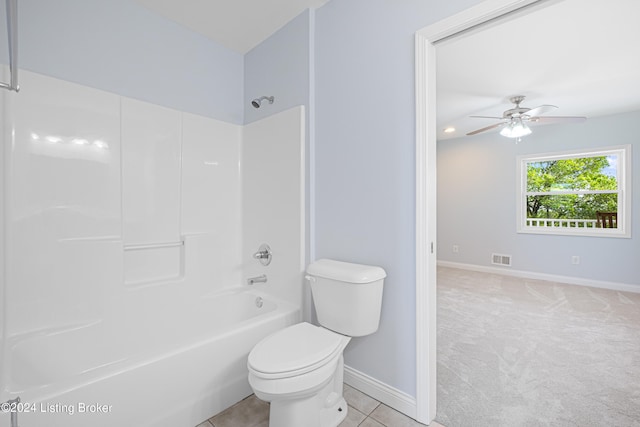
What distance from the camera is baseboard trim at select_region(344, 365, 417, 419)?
143 centimetres

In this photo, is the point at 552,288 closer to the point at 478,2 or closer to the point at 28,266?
the point at 478,2

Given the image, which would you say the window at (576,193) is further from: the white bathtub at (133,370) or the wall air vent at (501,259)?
the white bathtub at (133,370)

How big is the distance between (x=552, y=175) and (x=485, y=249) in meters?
1.48

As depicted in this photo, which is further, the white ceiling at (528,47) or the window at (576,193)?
the window at (576,193)

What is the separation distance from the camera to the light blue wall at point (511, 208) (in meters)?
3.59

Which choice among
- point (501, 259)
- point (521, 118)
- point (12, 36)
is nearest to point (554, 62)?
point (521, 118)

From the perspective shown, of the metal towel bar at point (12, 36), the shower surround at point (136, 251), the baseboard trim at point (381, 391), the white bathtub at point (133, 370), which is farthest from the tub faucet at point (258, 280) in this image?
the metal towel bar at point (12, 36)

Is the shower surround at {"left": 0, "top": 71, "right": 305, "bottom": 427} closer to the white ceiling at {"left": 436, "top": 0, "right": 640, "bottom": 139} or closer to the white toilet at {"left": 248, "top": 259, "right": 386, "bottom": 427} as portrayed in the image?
the white toilet at {"left": 248, "top": 259, "right": 386, "bottom": 427}

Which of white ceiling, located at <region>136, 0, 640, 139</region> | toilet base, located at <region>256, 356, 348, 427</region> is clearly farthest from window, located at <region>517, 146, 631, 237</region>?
toilet base, located at <region>256, 356, 348, 427</region>

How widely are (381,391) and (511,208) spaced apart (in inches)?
162

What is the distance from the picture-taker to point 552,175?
4195 mm

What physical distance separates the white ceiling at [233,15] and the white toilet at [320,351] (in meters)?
1.72

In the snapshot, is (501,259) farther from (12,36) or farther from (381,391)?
(12,36)

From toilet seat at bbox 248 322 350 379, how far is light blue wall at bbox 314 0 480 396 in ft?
1.18
